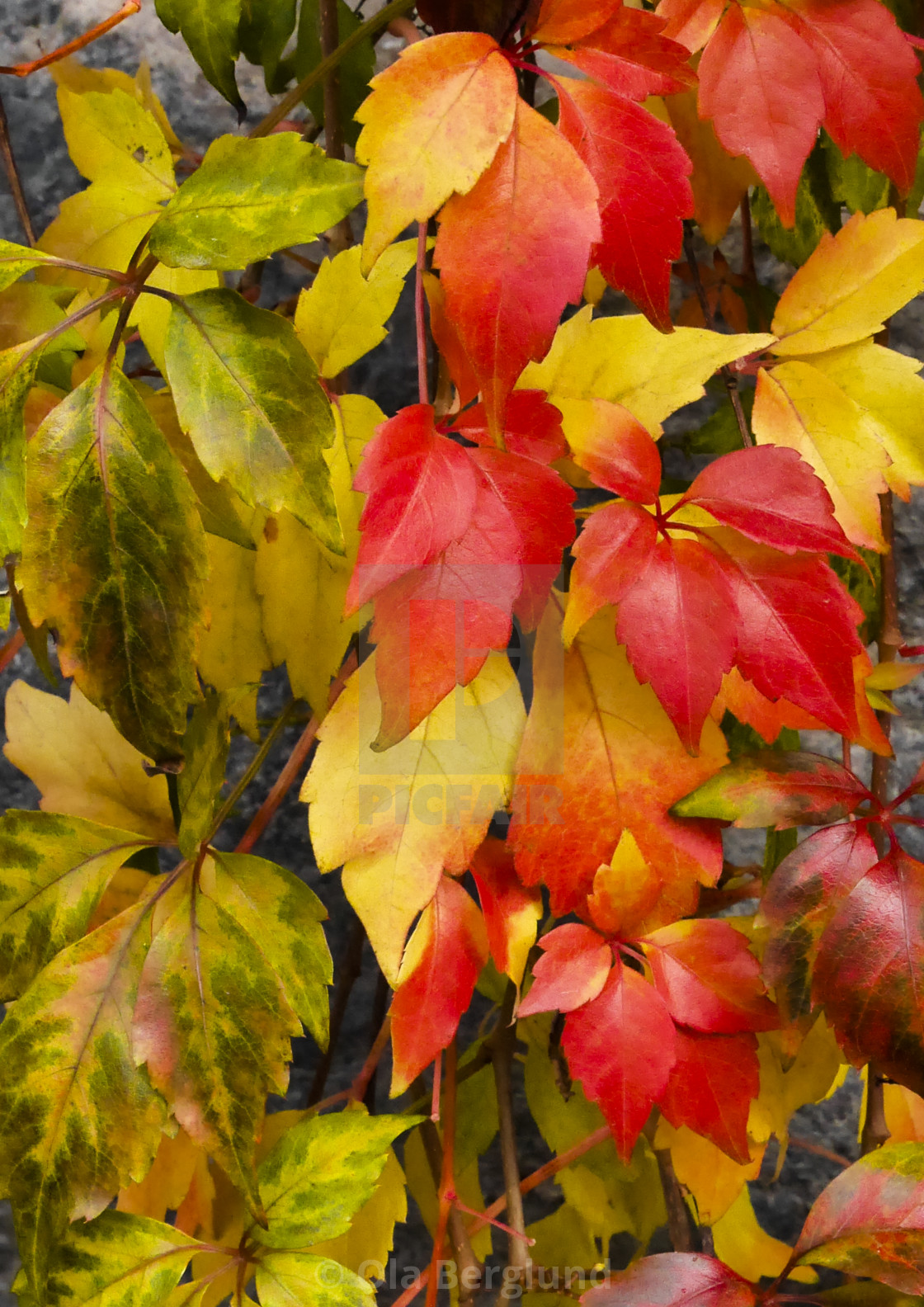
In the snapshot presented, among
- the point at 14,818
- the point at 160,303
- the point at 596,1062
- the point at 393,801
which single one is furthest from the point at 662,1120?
the point at 160,303

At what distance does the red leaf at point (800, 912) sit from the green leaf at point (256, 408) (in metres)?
0.25

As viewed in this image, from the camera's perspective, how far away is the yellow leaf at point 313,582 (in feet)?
1.56

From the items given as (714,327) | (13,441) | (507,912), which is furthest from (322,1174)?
(714,327)

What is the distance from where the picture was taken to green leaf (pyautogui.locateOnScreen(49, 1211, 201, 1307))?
1.54 feet

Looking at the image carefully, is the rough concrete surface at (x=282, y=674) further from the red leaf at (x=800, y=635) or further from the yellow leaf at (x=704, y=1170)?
the red leaf at (x=800, y=635)

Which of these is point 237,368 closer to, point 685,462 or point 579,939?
point 579,939

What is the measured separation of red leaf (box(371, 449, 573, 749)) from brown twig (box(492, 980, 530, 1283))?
202 mm

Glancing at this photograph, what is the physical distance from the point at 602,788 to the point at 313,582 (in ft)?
0.55

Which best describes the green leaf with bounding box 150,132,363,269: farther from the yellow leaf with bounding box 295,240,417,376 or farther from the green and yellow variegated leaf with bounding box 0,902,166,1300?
the green and yellow variegated leaf with bounding box 0,902,166,1300

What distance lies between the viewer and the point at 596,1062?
43 cm

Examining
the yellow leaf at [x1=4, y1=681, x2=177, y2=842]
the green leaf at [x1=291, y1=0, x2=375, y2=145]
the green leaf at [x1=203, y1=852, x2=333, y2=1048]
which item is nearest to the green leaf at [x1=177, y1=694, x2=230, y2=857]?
the green leaf at [x1=203, y1=852, x2=333, y2=1048]

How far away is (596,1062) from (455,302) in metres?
0.31

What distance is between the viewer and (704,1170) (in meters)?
0.52

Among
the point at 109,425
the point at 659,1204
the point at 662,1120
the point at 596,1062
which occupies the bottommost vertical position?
the point at 659,1204
